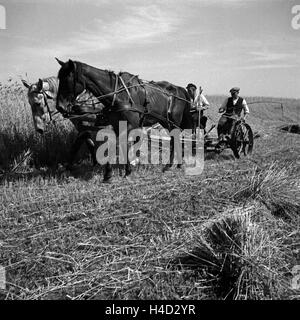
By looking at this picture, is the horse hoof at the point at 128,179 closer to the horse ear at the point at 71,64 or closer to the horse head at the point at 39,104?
the horse head at the point at 39,104

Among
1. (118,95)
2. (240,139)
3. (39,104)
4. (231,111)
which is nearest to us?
(118,95)

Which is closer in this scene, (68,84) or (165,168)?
(68,84)

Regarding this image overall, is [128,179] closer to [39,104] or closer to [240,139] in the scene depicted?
[39,104]

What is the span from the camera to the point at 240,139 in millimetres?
9586

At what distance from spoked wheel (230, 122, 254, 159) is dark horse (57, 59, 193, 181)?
2.05 metres

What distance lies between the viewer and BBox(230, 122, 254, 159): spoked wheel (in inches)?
367

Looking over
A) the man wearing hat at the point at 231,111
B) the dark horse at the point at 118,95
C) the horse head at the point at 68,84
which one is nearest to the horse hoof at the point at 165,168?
the dark horse at the point at 118,95

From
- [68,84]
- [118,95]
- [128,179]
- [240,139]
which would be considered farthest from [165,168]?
[68,84]

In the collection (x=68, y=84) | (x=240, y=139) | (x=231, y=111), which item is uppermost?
(x=68, y=84)

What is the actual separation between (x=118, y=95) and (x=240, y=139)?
403 cm

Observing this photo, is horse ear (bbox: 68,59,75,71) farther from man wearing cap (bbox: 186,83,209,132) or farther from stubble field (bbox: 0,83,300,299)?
man wearing cap (bbox: 186,83,209,132)

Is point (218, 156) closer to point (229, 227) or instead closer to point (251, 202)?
point (251, 202)

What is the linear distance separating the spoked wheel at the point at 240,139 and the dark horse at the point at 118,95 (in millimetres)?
2050
